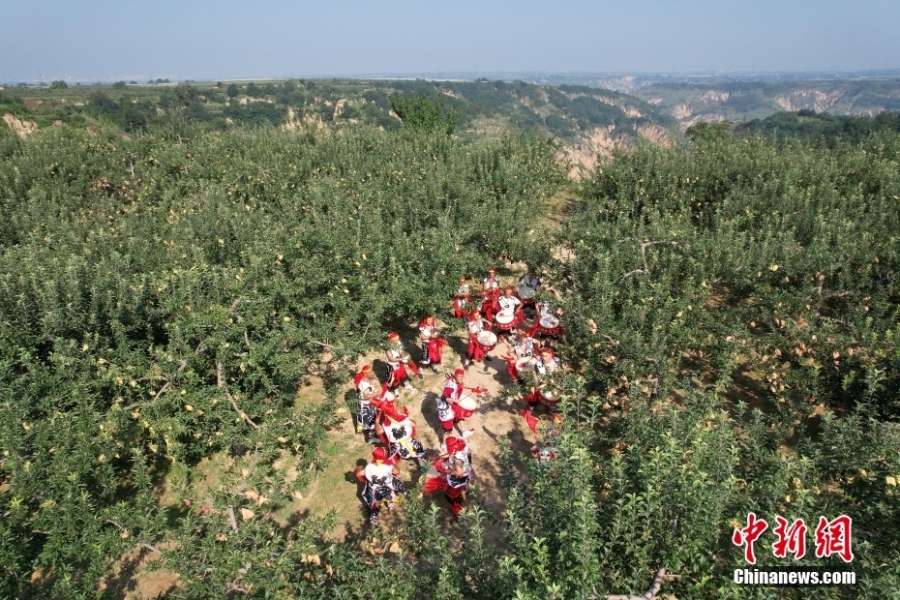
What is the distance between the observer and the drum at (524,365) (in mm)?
8523

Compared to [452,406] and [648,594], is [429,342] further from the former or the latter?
[648,594]

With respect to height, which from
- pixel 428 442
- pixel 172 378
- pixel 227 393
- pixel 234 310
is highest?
pixel 234 310

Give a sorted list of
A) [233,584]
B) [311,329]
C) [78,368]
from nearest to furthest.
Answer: [233,584] → [78,368] → [311,329]

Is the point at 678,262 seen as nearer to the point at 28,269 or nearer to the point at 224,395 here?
the point at 224,395

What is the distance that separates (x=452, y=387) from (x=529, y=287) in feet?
12.4

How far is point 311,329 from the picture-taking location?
8.09 meters

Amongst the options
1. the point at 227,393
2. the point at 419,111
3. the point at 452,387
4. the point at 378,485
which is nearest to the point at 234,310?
the point at 227,393

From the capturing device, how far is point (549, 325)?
390 inches

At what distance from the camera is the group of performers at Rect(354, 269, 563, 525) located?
671 cm

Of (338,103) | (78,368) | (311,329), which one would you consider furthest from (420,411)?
(338,103)

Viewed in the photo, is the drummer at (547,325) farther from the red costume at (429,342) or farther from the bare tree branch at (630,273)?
the red costume at (429,342)

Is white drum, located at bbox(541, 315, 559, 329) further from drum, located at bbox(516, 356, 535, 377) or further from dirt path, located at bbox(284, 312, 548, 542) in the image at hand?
drum, located at bbox(516, 356, 535, 377)

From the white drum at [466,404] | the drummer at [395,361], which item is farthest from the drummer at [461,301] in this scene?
the white drum at [466,404]

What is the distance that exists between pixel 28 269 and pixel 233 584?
546 cm
